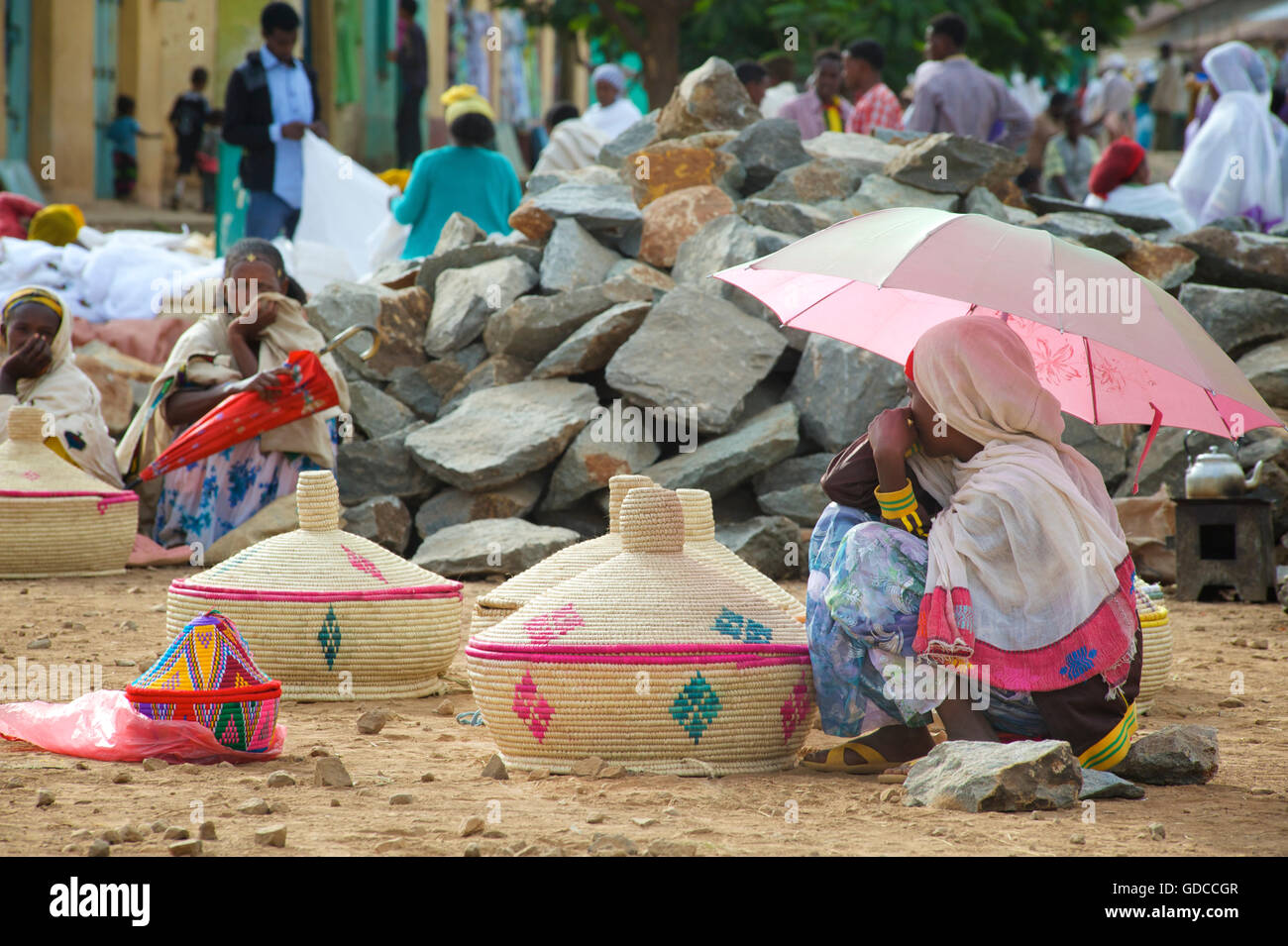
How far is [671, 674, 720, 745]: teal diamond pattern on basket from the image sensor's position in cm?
338

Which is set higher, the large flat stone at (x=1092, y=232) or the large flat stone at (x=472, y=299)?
the large flat stone at (x=1092, y=232)

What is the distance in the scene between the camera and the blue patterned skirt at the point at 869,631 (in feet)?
11.1

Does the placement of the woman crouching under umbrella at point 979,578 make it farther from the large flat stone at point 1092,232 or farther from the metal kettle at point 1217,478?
the large flat stone at point 1092,232

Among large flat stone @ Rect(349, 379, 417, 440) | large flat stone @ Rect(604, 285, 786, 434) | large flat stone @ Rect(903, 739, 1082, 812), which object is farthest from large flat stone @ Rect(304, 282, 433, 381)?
large flat stone @ Rect(903, 739, 1082, 812)

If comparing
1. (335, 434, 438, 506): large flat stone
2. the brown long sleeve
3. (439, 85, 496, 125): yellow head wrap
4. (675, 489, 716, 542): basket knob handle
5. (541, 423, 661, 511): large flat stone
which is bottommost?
(335, 434, 438, 506): large flat stone

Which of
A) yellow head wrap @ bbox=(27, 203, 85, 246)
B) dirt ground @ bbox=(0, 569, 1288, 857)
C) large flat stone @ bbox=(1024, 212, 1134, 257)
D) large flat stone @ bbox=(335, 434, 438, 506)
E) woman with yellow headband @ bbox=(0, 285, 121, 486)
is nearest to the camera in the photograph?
dirt ground @ bbox=(0, 569, 1288, 857)

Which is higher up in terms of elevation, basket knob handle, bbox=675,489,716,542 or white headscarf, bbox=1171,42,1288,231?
white headscarf, bbox=1171,42,1288,231

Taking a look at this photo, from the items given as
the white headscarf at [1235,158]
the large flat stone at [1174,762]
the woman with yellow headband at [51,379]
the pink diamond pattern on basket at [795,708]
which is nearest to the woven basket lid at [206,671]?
the pink diamond pattern on basket at [795,708]

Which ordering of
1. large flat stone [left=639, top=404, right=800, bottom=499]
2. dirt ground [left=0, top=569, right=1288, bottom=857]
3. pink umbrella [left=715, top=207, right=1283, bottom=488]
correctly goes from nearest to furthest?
dirt ground [left=0, top=569, right=1288, bottom=857] → pink umbrella [left=715, top=207, right=1283, bottom=488] → large flat stone [left=639, top=404, right=800, bottom=499]

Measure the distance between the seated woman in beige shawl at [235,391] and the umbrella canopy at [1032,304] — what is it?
3582 millimetres

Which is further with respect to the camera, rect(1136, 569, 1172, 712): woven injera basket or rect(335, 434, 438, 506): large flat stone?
rect(335, 434, 438, 506): large flat stone

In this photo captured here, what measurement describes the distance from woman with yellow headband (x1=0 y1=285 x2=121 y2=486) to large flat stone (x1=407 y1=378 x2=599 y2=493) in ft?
5.07

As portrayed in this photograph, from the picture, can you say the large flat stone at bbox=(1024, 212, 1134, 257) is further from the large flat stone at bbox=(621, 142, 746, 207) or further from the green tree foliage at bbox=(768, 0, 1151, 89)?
the green tree foliage at bbox=(768, 0, 1151, 89)

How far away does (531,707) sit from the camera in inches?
135
